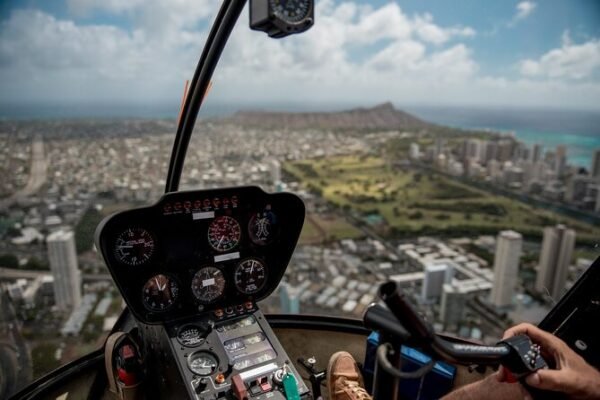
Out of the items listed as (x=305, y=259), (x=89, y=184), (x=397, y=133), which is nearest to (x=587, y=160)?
(x=305, y=259)

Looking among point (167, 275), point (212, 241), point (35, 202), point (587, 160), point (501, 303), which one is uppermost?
point (587, 160)

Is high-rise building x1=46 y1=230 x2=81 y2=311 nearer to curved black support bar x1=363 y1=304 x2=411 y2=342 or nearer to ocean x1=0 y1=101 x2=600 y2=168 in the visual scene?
ocean x1=0 y1=101 x2=600 y2=168

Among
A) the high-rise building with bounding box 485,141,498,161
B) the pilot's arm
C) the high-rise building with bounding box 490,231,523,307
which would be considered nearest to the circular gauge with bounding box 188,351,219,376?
the pilot's arm

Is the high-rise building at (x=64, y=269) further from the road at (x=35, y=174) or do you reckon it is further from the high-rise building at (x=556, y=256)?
the high-rise building at (x=556, y=256)

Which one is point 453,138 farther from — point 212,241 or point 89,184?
point 212,241

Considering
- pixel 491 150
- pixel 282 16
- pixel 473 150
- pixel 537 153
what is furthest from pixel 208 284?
pixel 473 150

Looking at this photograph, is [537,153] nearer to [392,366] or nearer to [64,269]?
[64,269]
